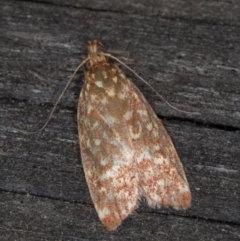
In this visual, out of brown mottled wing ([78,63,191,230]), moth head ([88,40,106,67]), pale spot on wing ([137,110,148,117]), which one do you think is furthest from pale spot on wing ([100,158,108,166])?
moth head ([88,40,106,67])

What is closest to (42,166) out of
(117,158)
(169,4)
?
(117,158)

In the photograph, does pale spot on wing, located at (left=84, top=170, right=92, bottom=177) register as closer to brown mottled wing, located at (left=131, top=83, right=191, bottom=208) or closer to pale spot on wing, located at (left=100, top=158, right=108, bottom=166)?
Result: pale spot on wing, located at (left=100, top=158, right=108, bottom=166)

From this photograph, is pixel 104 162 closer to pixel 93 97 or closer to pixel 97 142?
pixel 97 142

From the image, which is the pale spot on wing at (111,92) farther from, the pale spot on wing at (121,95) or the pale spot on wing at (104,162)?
the pale spot on wing at (104,162)

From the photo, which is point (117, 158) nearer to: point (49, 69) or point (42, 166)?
point (42, 166)

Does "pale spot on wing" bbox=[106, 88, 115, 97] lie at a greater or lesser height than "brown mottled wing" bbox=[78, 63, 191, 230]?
greater
